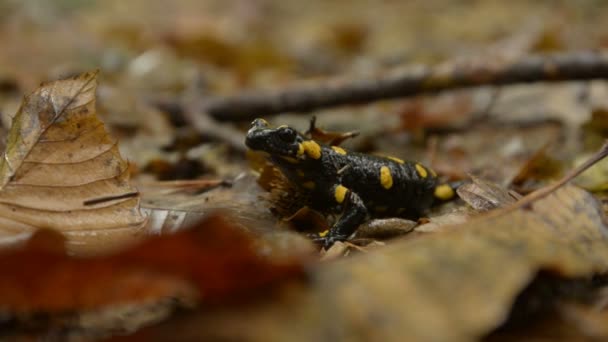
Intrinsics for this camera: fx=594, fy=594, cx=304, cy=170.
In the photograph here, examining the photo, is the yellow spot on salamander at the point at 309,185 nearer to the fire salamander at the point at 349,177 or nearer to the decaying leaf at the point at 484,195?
the fire salamander at the point at 349,177

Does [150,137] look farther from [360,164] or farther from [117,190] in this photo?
[117,190]

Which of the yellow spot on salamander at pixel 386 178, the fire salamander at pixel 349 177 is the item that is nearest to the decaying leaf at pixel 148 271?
the fire salamander at pixel 349 177

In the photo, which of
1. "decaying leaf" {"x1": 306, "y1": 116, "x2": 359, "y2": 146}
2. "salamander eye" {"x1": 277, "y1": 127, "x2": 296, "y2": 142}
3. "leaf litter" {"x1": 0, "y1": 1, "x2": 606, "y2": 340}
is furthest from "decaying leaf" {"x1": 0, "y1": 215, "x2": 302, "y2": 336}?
"decaying leaf" {"x1": 306, "y1": 116, "x2": 359, "y2": 146}

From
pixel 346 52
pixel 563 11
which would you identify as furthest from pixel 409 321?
pixel 563 11

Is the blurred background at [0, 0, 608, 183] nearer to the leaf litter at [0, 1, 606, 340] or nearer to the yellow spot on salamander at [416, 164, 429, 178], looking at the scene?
the leaf litter at [0, 1, 606, 340]

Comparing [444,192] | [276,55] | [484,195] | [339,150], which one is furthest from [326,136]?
[276,55]
